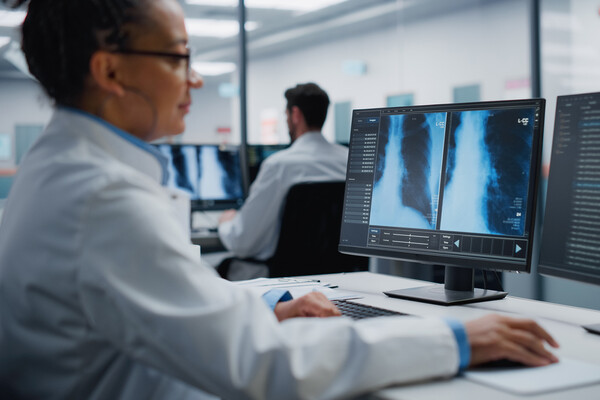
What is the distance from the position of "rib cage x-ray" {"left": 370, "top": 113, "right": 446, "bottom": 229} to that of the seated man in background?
1154mm

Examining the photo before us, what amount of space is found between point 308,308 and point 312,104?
1908 millimetres

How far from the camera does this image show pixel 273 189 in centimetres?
277

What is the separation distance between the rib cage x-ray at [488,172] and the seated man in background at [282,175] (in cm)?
131

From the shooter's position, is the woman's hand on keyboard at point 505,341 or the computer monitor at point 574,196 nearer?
the woman's hand on keyboard at point 505,341

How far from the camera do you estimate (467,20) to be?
4379 millimetres

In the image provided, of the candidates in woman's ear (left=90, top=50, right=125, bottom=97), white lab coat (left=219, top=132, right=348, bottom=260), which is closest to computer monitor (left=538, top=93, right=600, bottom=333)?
woman's ear (left=90, top=50, right=125, bottom=97)

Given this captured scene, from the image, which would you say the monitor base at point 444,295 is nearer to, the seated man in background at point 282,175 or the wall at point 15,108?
the seated man in background at point 282,175

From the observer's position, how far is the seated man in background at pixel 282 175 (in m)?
2.78

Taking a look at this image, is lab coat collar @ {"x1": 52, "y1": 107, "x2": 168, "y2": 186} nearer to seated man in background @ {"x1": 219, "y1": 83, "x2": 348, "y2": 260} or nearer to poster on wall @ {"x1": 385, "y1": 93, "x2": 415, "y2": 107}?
seated man in background @ {"x1": 219, "y1": 83, "x2": 348, "y2": 260}

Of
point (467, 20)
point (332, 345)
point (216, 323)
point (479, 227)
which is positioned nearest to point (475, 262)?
point (479, 227)

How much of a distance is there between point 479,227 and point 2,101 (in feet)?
9.23

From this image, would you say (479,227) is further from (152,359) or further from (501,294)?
(152,359)

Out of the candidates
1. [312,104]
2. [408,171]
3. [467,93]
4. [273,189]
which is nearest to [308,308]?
[408,171]

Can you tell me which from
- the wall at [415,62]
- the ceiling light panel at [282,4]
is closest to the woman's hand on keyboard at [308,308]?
the wall at [415,62]
